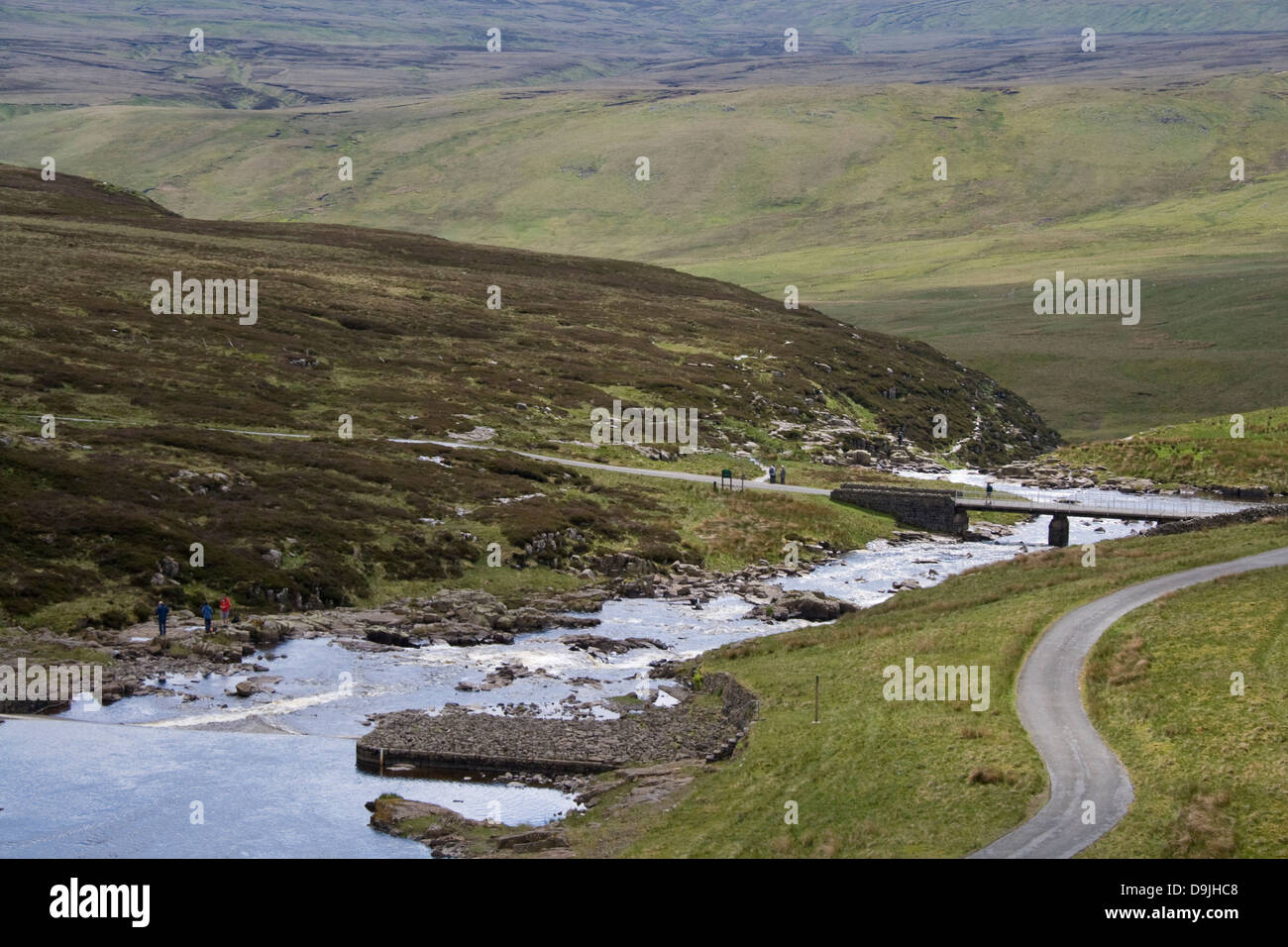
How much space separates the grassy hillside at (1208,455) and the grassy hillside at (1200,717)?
173ft

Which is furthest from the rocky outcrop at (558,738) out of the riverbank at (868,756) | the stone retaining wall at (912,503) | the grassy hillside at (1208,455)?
the grassy hillside at (1208,455)

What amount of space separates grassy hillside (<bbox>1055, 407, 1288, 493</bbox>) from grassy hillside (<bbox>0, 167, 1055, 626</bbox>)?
15577 mm

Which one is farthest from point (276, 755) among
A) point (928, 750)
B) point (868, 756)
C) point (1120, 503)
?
point (1120, 503)

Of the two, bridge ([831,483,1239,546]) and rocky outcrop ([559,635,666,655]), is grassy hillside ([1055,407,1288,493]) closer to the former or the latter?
bridge ([831,483,1239,546])

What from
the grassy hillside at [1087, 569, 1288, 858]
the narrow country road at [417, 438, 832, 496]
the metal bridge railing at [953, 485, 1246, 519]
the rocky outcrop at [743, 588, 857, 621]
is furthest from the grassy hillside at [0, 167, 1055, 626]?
the grassy hillside at [1087, 569, 1288, 858]

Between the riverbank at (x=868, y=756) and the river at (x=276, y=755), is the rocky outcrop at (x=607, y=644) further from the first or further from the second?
the riverbank at (x=868, y=756)

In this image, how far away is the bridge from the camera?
89.2m

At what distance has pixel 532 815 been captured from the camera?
4216cm

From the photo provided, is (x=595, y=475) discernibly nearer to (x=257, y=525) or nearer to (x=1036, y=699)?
(x=257, y=525)

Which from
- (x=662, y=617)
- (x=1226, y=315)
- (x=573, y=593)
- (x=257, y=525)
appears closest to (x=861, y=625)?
(x=662, y=617)

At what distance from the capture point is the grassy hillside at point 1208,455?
103 m

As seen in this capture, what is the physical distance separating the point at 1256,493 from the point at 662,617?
48.9 m

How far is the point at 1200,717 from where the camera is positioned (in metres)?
38.7
